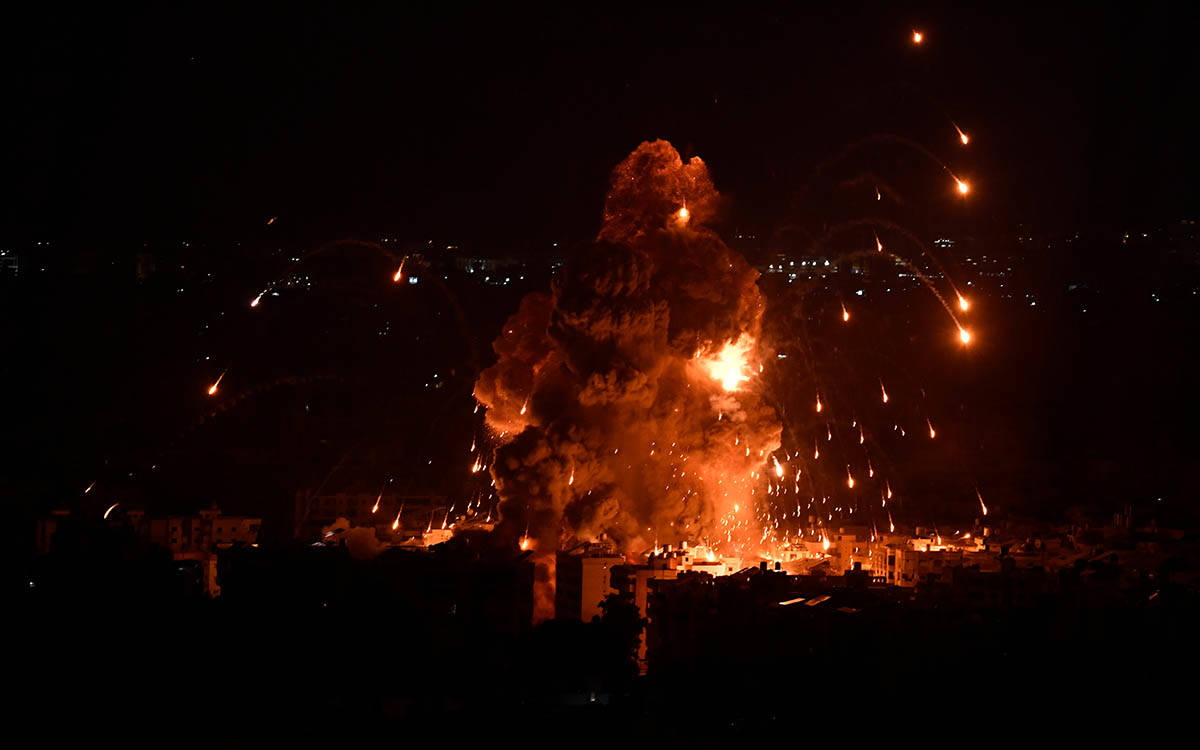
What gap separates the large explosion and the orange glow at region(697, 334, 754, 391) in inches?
1.0

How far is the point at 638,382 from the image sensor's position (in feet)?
87.9

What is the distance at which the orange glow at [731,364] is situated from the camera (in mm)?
28625

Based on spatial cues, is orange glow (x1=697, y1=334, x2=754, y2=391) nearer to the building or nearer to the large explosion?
the large explosion

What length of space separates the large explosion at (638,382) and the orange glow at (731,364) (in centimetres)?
2

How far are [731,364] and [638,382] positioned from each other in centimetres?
272

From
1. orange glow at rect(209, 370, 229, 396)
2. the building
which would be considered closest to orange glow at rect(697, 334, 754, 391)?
the building

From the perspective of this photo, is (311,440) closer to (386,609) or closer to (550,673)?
(386,609)

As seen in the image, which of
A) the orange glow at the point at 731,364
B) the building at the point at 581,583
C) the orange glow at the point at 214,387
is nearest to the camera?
the building at the point at 581,583

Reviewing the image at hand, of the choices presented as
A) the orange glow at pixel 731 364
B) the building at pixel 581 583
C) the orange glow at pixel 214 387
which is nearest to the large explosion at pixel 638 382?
the orange glow at pixel 731 364

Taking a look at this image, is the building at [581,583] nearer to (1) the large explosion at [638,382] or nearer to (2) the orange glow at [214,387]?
(1) the large explosion at [638,382]

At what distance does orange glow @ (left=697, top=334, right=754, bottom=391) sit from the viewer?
2862 centimetres

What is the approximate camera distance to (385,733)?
2003 cm

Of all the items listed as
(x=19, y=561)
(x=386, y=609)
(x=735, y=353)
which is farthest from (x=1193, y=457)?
(x=19, y=561)

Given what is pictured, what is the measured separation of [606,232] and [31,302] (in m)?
28.9
